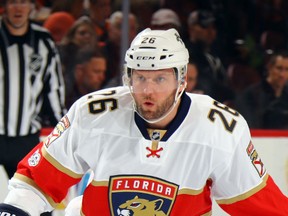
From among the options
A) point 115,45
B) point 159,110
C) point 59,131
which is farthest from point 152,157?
point 115,45

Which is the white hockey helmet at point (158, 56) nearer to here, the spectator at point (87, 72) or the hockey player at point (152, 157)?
the hockey player at point (152, 157)

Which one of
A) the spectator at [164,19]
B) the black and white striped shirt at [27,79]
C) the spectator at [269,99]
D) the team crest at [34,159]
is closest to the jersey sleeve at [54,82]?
the black and white striped shirt at [27,79]

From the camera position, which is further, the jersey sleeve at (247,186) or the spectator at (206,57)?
the spectator at (206,57)

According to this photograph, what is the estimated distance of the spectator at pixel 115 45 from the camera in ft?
14.7

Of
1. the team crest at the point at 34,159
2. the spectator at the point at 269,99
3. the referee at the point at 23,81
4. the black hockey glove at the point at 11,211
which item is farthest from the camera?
the spectator at the point at 269,99

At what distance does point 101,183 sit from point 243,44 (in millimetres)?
1934

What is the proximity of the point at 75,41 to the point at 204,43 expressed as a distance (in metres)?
0.58

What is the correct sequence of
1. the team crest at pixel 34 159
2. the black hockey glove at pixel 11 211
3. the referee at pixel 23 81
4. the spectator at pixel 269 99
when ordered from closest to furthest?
the black hockey glove at pixel 11 211
the team crest at pixel 34 159
the referee at pixel 23 81
the spectator at pixel 269 99

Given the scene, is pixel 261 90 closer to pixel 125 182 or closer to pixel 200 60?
pixel 200 60

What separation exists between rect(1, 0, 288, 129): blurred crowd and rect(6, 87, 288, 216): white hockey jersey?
1676mm

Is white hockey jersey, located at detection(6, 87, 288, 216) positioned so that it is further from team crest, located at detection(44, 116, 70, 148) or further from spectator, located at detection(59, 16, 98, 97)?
spectator, located at detection(59, 16, 98, 97)

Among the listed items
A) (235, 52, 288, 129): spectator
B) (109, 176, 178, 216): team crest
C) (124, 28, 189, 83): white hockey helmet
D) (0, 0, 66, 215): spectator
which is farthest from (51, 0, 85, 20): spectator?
(109, 176, 178, 216): team crest

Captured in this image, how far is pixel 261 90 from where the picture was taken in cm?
455

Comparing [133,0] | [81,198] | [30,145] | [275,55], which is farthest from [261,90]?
[81,198]
